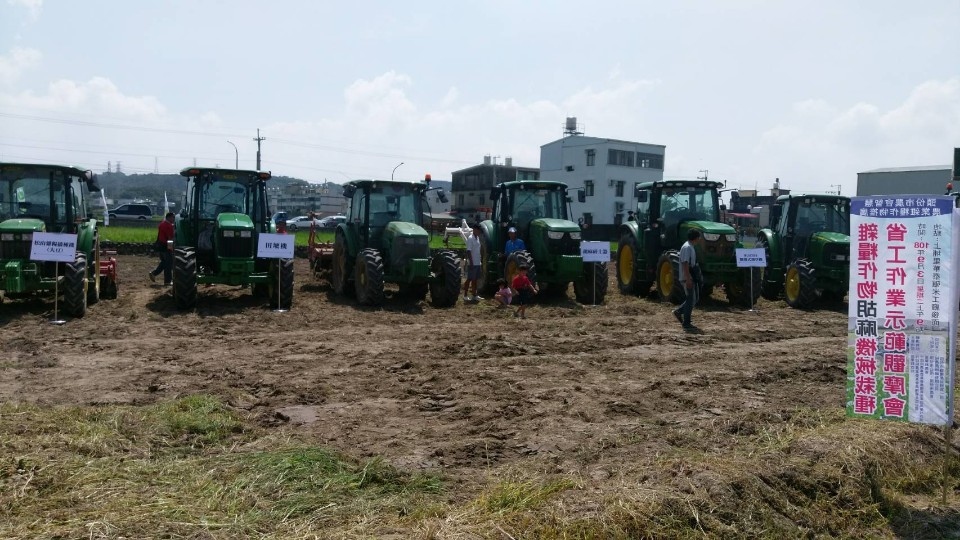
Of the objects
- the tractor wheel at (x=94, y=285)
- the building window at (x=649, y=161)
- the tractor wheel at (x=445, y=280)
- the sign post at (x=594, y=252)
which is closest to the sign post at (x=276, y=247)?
the tractor wheel at (x=445, y=280)

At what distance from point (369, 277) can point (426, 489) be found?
818 cm

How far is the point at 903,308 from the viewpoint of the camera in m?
5.13

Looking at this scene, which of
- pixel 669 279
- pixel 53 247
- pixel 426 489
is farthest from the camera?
pixel 669 279

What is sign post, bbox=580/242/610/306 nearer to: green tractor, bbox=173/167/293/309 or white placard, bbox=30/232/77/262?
green tractor, bbox=173/167/293/309

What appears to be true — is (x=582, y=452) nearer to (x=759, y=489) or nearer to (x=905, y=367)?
(x=759, y=489)

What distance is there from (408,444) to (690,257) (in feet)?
22.6

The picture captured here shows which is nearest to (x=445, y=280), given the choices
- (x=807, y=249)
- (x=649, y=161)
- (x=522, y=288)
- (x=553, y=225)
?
(x=522, y=288)

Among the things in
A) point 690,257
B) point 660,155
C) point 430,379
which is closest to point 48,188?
point 430,379

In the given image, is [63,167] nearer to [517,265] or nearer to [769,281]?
[517,265]

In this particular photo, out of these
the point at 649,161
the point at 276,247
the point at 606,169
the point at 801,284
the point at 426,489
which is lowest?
the point at 426,489

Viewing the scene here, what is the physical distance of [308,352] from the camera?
30.3ft

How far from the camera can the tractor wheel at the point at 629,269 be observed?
51.0ft

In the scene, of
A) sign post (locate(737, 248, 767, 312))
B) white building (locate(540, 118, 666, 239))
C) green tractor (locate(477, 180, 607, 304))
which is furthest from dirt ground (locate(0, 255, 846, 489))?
white building (locate(540, 118, 666, 239))

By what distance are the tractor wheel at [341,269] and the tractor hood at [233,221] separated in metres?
1.93
